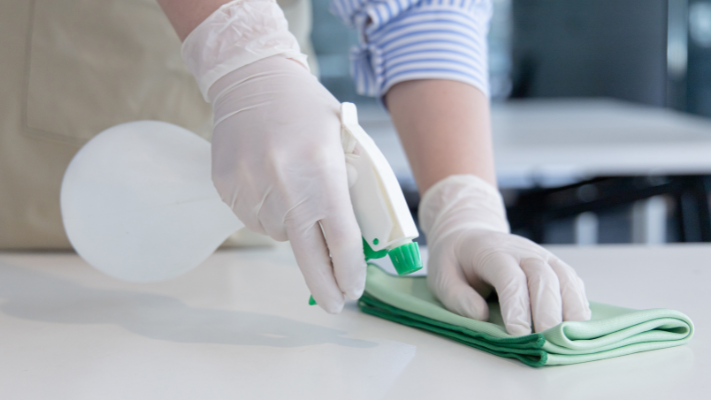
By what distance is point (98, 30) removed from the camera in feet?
2.81

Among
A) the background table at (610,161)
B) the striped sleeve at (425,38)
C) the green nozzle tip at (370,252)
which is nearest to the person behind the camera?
the green nozzle tip at (370,252)

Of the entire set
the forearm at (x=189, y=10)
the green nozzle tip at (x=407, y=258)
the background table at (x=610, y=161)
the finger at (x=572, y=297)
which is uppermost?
the forearm at (x=189, y=10)

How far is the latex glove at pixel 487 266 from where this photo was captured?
50cm

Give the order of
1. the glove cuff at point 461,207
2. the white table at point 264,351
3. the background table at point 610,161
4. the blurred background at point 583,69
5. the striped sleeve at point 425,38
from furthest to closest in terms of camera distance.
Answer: the blurred background at point 583,69 < the background table at point 610,161 < the striped sleeve at point 425,38 < the glove cuff at point 461,207 < the white table at point 264,351

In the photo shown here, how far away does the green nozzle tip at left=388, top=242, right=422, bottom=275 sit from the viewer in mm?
462

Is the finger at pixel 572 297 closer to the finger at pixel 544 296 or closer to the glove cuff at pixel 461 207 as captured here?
the finger at pixel 544 296

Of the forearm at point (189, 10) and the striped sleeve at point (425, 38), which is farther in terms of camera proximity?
the striped sleeve at point (425, 38)

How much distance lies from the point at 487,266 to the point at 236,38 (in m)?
0.34

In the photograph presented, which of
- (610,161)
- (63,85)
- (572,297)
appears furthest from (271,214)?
(610,161)

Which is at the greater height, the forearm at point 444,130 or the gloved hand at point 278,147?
the gloved hand at point 278,147

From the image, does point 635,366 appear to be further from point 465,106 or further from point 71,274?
point 71,274

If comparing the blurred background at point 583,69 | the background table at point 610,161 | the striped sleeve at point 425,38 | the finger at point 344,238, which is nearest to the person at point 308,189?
the finger at point 344,238

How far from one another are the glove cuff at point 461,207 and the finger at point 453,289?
2.1 inches

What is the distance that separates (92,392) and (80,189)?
0.24m
